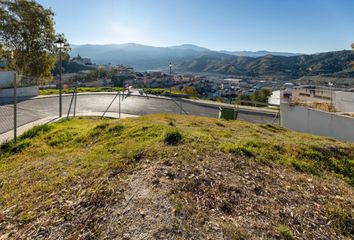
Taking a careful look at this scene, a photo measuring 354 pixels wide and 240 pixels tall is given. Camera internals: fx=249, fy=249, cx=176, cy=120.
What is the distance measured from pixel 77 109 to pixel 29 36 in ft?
37.6

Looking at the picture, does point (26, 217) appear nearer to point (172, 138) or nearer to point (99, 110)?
point (172, 138)

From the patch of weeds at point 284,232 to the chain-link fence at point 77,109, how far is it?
10714 mm

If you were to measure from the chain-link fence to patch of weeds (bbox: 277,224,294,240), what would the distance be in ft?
35.2

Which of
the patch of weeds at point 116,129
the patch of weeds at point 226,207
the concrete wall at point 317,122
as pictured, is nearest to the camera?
the patch of weeds at point 226,207

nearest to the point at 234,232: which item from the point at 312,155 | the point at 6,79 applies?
the point at 312,155

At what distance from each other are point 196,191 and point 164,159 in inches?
46.7

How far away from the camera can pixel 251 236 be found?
2822 mm

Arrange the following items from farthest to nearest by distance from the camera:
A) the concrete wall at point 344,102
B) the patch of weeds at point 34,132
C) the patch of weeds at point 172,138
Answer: the concrete wall at point 344,102
the patch of weeds at point 34,132
the patch of weeds at point 172,138

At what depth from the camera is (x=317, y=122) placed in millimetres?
12734

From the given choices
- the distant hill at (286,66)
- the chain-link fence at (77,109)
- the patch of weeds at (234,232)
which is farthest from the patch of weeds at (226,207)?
the distant hill at (286,66)

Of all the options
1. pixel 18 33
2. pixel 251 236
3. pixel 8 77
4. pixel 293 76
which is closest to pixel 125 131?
pixel 251 236

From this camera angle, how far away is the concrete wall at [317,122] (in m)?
11.1

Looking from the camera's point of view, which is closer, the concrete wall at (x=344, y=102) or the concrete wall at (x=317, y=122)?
the concrete wall at (x=317, y=122)

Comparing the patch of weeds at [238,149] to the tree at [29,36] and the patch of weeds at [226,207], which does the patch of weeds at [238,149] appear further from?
the tree at [29,36]
